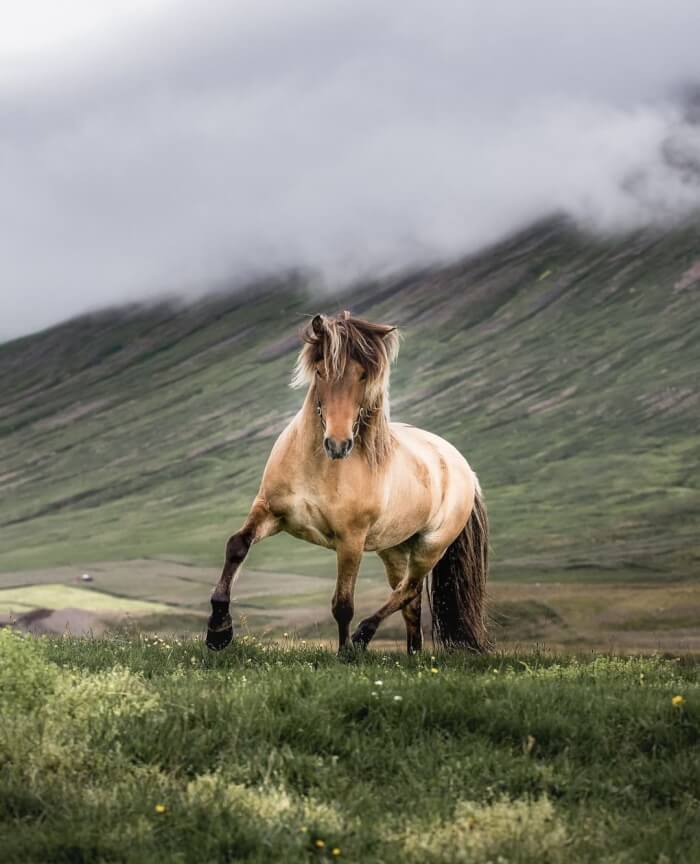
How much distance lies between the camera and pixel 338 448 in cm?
1145

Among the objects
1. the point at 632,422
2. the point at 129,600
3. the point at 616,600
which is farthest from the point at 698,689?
the point at 632,422

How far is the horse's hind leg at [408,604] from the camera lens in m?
14.7

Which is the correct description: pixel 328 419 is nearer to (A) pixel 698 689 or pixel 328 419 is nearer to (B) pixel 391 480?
(B) pixel 391 480

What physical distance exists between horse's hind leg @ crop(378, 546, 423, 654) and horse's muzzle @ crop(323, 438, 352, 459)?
355cm

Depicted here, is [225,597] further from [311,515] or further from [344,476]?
[344,476]

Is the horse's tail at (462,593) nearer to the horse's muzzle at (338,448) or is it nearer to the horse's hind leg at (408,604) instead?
the horse's hind leg at (408,604)

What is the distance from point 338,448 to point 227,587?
1752 millimetres

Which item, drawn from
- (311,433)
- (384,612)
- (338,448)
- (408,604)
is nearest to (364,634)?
(384,612)

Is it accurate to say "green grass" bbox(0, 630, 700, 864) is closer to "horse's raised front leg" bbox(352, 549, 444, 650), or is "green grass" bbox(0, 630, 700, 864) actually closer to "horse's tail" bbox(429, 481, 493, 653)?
"horse's raised front leg" bbox(352, 549, 444, 650)

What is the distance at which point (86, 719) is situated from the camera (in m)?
7.99

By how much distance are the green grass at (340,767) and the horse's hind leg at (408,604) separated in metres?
4.83

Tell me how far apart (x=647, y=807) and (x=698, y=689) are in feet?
7.36

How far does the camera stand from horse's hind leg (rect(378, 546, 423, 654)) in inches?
580

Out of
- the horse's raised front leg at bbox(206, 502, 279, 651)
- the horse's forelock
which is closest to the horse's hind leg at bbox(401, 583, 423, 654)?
the horse's raised front leg at bbox(206, 502, 279, 651)
